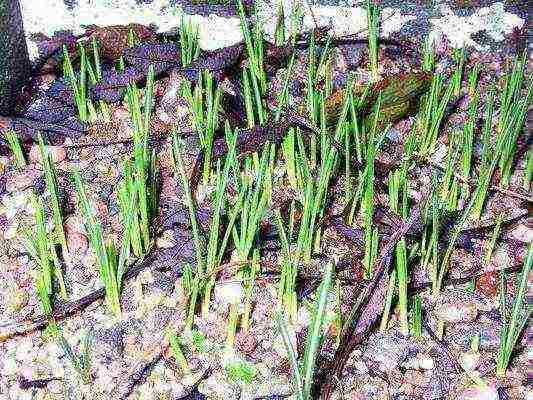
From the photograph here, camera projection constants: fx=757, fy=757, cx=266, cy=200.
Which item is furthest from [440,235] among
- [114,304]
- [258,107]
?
[114,304]

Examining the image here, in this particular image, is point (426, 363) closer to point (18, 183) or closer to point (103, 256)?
point (103, 256)

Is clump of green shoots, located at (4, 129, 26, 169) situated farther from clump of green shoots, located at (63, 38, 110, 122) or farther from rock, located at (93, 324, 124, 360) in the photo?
rock, located at (93, 324, 124, 360)

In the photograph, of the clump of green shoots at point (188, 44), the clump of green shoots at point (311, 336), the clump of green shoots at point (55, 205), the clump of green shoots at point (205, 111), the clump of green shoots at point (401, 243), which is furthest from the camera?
the clump of green shoots at point (188, 44)

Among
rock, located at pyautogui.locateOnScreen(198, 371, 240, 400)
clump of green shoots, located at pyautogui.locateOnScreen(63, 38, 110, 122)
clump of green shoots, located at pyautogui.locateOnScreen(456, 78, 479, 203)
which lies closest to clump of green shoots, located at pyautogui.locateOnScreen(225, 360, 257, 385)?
rock, located at pyautogui.locateOnScreen(198, 371, 240, 400)

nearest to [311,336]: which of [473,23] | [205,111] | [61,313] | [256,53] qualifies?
[61,313]

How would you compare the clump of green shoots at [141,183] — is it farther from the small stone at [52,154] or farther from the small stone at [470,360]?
the small stone at [470,360]

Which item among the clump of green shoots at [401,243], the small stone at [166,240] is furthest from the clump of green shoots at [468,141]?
the small stone at [166,240]
